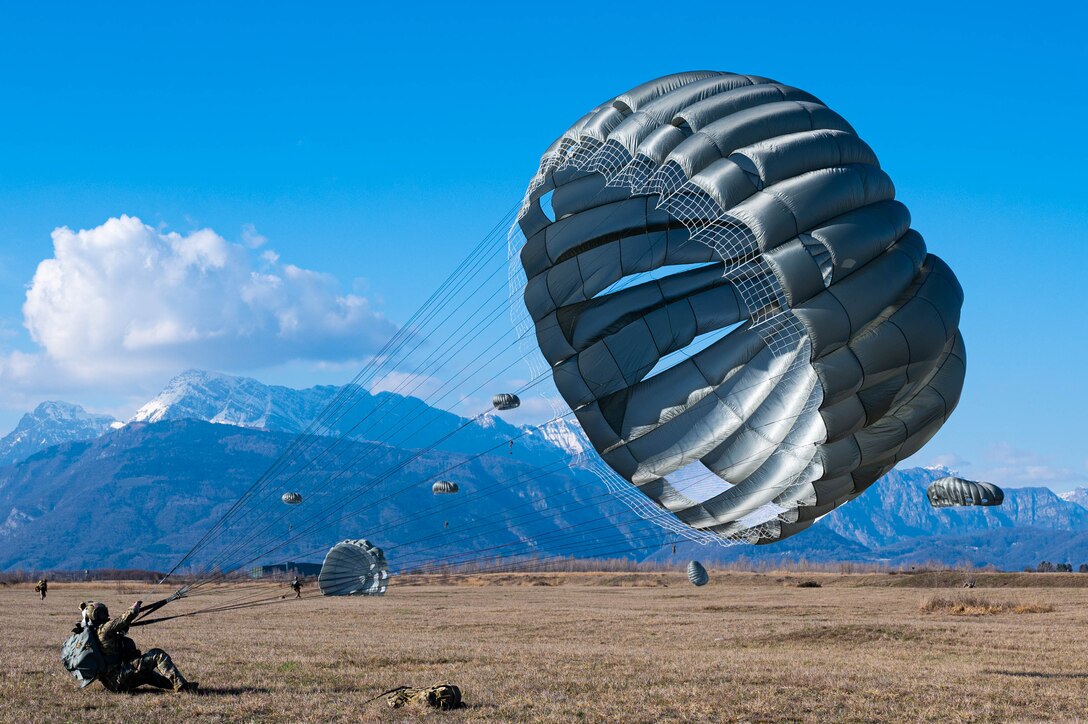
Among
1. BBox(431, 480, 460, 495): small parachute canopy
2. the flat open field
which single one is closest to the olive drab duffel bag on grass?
the flat open field

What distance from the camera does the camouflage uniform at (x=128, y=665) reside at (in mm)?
17641

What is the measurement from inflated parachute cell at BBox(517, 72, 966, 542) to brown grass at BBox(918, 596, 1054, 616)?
28.0m

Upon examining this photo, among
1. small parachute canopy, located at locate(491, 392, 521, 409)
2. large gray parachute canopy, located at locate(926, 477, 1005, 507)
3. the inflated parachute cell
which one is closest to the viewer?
the inflated parachute cell

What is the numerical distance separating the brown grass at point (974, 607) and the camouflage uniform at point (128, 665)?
1345 inches

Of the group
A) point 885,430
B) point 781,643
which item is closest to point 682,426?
point 885,430

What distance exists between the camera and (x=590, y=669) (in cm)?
2119

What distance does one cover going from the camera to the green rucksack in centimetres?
1758

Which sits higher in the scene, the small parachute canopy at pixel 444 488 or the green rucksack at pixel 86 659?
the small parachute canopy at pixel 444 488

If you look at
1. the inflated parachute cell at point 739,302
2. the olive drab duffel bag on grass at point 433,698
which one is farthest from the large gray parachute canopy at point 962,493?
the olive drab duffel bag on grass at point 433,698

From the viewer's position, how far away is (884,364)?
681 inches

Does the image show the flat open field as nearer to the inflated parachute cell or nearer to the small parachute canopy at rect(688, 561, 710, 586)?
the inflated parachute cell

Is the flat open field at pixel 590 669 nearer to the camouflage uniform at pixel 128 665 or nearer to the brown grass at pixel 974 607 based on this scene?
the camouflage uniform at pixel 128 665

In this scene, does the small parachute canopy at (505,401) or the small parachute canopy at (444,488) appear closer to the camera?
the small parachute canopy at (505,401)

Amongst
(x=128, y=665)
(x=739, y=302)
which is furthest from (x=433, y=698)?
(x=739, y=302)
